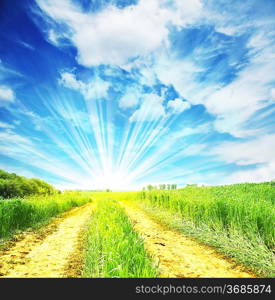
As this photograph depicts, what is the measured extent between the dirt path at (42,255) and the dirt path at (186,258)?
1830 millimetres

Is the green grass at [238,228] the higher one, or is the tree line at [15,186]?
the tree line at [15,186]

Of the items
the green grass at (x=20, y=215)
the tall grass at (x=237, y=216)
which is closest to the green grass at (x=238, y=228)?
the tall grass at (x=237, y=216)

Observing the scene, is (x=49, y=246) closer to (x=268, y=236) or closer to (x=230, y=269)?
(x=230, y=269)

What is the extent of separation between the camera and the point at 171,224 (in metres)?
9.80

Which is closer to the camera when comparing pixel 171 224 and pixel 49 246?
pixel 49 246

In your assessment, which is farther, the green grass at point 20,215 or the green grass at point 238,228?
the green grass at point 20,215

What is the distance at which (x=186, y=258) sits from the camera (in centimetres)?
561

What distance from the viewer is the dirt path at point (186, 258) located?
15.4 ft

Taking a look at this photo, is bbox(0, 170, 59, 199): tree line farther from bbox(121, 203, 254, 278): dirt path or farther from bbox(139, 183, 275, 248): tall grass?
bbox(121, 203, 254, 278): dirt path

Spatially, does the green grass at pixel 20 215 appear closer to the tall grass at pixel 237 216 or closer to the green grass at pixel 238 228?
the green grass at pixel 238 228

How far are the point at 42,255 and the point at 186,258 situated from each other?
3.34 metres
